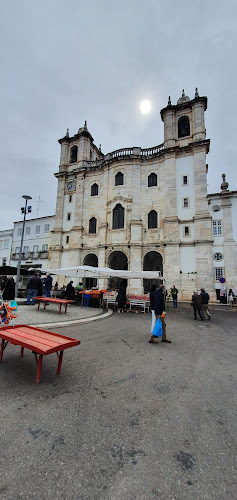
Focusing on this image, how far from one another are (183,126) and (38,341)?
3136 cm

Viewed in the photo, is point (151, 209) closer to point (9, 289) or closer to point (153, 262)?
point (153, 262)

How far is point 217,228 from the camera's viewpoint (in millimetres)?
22875

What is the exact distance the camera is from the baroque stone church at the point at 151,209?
2281 cm

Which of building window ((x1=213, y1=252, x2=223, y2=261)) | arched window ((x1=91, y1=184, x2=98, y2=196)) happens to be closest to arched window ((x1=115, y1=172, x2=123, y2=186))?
arched window ((x1=91, y1=184, x2=98, y2=196))

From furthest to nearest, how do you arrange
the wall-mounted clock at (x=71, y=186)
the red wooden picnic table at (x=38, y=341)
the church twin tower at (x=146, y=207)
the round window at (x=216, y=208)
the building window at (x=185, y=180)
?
the wall-mounted clock at (x=71, y=186) < the building window at (x=185, y=180) < the round window at (x=216, y=208) < the church twin tower at (x=146, y=207) < the red wooden picnic table at (x=38, y=341)

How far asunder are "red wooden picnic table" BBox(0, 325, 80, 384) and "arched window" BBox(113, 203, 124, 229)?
22.9 m

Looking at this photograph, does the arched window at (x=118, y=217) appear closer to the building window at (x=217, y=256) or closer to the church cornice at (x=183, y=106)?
the building window at (x=217, y=256)

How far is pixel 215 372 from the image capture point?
4.45 meters

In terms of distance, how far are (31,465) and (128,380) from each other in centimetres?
214

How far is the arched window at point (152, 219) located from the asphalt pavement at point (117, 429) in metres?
21.7

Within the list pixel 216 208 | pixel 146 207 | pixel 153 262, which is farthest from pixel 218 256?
pixel 146 207

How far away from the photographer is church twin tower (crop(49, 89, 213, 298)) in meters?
23.2

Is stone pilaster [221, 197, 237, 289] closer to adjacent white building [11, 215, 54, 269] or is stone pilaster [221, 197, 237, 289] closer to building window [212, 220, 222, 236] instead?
building window [212, 220, 222, 236]

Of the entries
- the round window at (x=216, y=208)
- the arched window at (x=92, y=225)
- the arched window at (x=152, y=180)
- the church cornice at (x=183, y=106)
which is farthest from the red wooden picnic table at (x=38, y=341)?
the church cornice at (x=183, y=106)
